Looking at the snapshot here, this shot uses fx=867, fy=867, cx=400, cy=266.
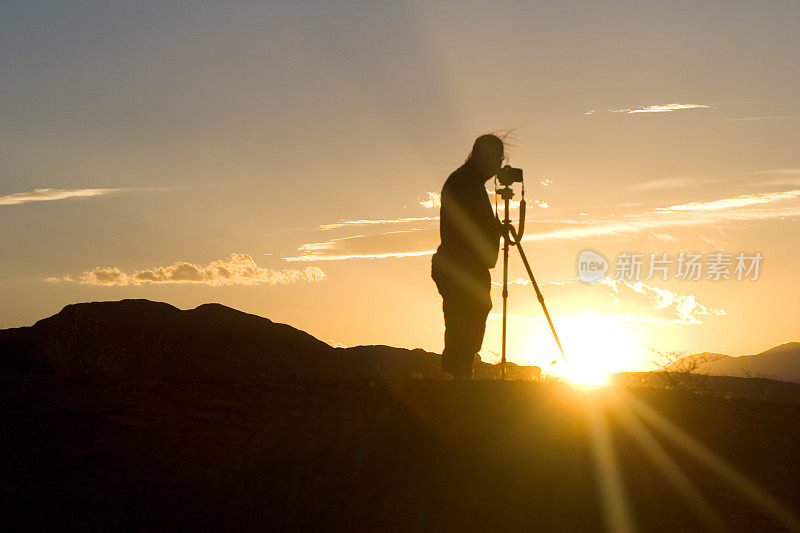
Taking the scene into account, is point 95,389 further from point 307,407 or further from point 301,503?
point 301,503

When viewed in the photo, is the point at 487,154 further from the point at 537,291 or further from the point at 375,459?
the point at 375,459

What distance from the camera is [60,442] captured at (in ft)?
19.2

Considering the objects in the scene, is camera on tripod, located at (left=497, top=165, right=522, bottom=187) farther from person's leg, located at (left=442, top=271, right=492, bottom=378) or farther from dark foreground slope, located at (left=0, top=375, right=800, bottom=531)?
dark foreground slope, located at (left=0, top=375, right=800, bottom=531)

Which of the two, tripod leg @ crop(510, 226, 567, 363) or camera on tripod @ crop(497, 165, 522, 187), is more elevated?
camera on tripod @ crop(497, 165, 522, 187)

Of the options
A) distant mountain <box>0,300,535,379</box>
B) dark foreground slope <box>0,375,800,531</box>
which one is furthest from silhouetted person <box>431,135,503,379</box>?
distant mountain <box>0,300,535,379</box>

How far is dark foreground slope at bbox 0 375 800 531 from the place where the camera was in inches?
202

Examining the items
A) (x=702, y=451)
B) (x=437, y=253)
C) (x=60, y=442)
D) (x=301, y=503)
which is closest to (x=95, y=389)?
(x=60, y=442)

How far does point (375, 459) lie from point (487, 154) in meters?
4.81

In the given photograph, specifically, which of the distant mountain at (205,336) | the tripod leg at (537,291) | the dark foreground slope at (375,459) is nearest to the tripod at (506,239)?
the tripod leg at (537,291)

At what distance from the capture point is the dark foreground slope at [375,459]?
5141mm

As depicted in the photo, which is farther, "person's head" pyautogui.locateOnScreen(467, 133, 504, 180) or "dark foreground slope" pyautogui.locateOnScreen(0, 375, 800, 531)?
"person's head" pyautogui.locateOnScreen(467, 133, 504, 180)

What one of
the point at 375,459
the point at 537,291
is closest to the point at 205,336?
the point at 537,291

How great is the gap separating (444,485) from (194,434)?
1888 mm

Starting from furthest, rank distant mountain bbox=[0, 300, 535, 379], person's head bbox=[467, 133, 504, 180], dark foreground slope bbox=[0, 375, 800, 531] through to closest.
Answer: distant mountain bbox=[0, 300, 535, 379]
person's head bbox=[467, 133, 504, 180]
dark foreground slope bbox=[0, 375, 800, 531]
